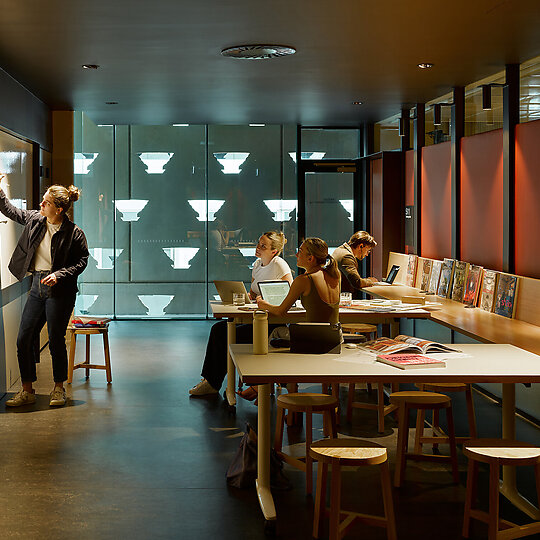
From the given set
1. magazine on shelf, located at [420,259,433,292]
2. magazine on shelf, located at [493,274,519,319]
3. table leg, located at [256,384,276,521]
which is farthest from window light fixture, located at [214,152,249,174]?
table leg, located at [256,384,276,521]

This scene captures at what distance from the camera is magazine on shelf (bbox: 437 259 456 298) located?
25.7ft

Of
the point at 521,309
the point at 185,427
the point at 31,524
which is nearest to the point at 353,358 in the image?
the point at 31,524

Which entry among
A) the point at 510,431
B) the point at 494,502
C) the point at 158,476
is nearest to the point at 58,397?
the point at 158,476

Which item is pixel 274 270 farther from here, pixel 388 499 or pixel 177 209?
pixel 177 209

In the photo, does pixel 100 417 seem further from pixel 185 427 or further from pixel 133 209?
pixel 133 209

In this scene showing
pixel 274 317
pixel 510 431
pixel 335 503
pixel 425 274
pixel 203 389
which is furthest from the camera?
pixel 425 274

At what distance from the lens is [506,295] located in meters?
6.46

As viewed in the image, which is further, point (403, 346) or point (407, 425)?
point (407, 425)

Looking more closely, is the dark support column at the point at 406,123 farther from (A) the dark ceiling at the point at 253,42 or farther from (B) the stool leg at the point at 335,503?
(B) the stool leg at the point at 335,503

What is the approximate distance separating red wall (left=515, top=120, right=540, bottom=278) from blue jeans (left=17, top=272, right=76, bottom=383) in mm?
3925

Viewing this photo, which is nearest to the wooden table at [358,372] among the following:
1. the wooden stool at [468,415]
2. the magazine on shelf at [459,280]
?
the wooden stool at [468,415]

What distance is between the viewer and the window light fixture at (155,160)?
39.0ft

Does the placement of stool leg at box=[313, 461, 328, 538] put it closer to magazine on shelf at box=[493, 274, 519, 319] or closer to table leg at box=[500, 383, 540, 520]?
table leg at box=[500, 383, 540, 520]

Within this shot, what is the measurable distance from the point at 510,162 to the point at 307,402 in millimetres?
3444
